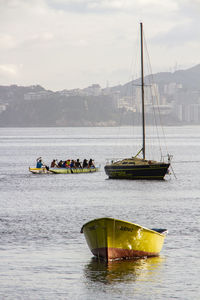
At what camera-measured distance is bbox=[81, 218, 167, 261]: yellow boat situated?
25.5m

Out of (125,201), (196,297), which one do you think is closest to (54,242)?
(196,297)

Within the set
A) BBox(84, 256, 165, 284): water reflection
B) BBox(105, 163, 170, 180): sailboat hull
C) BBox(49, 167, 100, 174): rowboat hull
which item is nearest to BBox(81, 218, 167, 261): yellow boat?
BBox(84, 256, 165, 284): water reflection

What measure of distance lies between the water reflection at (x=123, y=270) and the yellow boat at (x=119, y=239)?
0.32 m

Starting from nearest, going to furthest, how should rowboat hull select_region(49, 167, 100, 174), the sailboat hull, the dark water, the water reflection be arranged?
the dark water < the water reflection < the sailboat hull < rowboat hull select_region(49, 167, 100, 174)

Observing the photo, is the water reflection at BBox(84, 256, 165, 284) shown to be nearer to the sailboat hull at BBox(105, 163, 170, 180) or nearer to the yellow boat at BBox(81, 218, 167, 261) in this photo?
the yellow boat at BBox(81, 218, 167, 261)

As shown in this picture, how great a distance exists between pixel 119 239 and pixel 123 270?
126 cm

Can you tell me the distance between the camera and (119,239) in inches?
1017

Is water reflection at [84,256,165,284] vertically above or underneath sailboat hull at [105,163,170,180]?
underneath

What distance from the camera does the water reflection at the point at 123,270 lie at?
24484 mm

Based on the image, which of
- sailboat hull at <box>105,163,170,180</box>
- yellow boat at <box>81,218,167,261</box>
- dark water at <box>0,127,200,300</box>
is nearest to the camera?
dark water at <box>0,127,200,300</box>

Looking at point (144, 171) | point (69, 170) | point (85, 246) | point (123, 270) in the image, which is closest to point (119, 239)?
point (123, 270)

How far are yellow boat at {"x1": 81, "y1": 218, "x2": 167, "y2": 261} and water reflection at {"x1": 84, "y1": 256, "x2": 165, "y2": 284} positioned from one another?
0.32 meters

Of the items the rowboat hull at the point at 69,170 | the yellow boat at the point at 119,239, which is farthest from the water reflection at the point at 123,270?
the rowboat hull at the point at 69,170

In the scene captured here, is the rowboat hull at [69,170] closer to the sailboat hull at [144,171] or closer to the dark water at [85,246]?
the sailboat hull at [144,171]
